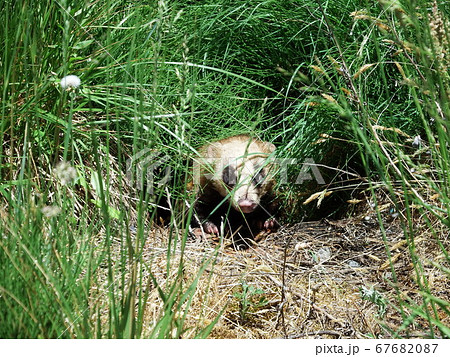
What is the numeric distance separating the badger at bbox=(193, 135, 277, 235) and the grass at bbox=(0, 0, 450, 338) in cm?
11

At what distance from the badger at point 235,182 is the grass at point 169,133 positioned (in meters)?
0.11

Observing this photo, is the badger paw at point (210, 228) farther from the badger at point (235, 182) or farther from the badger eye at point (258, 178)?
the badger eye at point (258, 178)

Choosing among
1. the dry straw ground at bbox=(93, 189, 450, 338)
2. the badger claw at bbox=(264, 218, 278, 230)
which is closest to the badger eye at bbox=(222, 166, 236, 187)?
the badger claw at bbox=(264, 218, 278, 230)

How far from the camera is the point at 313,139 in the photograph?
130 inches

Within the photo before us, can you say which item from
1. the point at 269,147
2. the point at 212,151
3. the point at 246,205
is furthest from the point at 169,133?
the point at 269,147

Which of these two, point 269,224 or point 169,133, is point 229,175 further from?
point 169,133

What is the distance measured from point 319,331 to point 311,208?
146cm

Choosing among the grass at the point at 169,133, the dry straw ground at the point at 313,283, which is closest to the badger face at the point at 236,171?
the grass at the point at 169,133

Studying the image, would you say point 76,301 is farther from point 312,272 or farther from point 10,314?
point 312,272

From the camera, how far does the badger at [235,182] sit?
3580mm

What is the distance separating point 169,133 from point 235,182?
0.58 metres

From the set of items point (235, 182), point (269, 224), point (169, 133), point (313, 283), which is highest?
point (169, 133)

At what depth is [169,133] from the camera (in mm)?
3197

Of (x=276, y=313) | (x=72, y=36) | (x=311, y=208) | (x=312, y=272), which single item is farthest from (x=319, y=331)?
(x=72, y=36)
